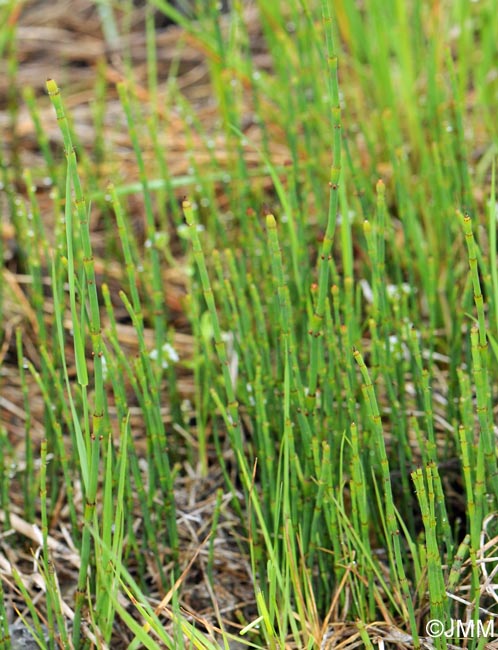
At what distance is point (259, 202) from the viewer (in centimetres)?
197

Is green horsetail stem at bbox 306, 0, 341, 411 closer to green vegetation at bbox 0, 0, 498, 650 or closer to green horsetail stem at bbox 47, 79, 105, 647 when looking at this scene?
green vegetation at bbox 0, 0, 498, 650

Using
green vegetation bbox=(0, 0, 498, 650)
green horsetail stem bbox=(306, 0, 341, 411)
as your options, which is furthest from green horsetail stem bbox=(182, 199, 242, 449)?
green horsetail stem bbox=(306, 0, 341, 411)

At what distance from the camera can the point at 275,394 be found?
1.40 m

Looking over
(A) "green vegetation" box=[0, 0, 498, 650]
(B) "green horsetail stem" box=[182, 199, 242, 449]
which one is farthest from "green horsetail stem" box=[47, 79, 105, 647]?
(B) "green horsetail stem" box=[182, 199, 242, 449]

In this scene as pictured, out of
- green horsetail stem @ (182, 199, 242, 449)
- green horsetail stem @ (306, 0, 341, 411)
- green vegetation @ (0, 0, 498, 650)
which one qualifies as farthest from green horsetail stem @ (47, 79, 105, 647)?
green horsetail stem @ (306, 0, 341, 411)

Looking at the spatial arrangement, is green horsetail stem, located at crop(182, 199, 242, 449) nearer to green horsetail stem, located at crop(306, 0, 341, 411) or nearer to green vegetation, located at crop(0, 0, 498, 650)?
green vegetation, located at crop(0, 0, 498, 650)

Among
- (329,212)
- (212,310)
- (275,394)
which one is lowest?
(275,394)

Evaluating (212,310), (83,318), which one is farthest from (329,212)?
(83,318)

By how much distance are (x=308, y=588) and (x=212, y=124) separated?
1.71 metres

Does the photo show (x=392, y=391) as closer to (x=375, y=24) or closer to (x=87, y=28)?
(x=375, y=24)

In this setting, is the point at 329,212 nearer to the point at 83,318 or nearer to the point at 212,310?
the point at 212,310

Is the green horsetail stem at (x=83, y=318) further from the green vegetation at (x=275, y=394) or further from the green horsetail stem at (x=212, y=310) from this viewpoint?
the green horsetail stem at (x=212, y=310)

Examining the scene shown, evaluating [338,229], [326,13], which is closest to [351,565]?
[326,13]

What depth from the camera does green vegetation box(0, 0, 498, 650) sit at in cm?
109
